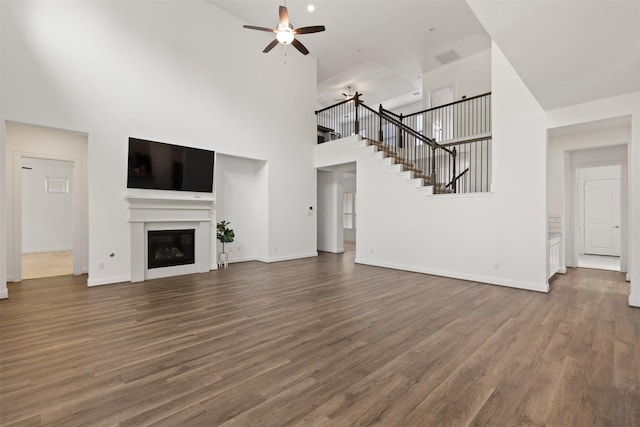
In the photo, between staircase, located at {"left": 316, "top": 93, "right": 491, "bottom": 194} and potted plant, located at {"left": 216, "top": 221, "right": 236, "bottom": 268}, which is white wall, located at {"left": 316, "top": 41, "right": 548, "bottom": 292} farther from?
potted plant, located at {"left": 216, "top": 221, "right": 236, "bottom": 268}

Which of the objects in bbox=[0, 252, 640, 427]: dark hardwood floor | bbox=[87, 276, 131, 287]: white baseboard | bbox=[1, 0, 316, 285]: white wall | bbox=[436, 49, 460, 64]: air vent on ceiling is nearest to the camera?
bbox=[0, 252, 640, 427]: dark hardwood floor

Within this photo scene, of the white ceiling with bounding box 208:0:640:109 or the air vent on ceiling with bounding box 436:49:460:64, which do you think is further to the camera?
the air vent on ceiling with bounding box 436:49:460:64

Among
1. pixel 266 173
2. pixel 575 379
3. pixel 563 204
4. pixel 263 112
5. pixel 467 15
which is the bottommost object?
pixel 575 379

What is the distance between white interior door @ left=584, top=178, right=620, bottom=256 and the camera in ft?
26.8

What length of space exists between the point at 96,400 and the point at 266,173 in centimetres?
606

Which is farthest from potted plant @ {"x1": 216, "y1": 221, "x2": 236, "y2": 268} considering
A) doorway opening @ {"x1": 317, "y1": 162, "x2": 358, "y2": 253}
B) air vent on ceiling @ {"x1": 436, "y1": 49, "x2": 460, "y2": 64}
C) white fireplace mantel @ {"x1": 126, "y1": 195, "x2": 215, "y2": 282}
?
air vent on ceiling @ {"x1": 436, "y1": 49, "x2": 460, "y2": 64}

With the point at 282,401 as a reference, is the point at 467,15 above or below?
above

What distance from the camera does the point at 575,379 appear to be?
2205 mm

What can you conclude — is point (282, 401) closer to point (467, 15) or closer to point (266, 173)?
point (266, 173)

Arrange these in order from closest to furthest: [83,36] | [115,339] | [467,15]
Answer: [115,339], [83,36], [467,15]

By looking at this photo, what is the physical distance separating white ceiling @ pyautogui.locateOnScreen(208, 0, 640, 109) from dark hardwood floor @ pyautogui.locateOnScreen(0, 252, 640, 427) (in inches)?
110

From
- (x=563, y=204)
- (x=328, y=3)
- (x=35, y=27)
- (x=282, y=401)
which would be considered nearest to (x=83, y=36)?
(x=35, y=27)

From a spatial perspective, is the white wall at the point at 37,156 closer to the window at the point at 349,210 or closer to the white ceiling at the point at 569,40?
the white ceiling at the point at 569,40

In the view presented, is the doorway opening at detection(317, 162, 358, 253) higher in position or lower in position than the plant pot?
higher
